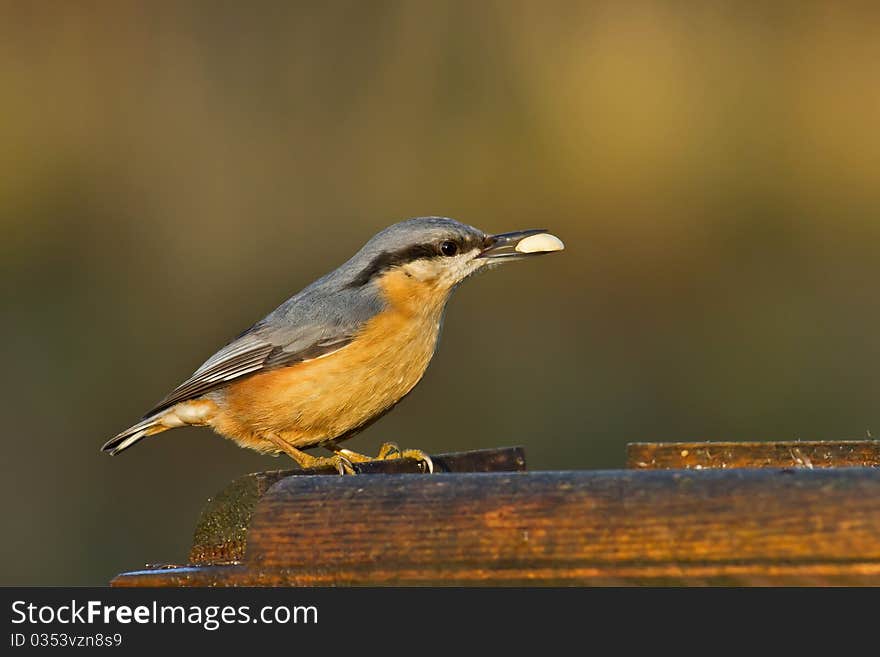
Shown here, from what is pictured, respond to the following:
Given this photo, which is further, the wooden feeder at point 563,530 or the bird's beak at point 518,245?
the bird's beak at point 518,245

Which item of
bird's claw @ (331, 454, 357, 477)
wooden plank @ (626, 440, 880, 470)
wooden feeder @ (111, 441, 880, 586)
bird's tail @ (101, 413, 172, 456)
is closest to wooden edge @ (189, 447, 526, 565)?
wooden feeder @ (111, 441, 880, 586)

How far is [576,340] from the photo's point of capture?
27.5ft

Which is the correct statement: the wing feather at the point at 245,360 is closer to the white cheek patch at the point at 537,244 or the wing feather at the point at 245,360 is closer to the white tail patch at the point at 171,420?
the white tail patch at the point at 171,420

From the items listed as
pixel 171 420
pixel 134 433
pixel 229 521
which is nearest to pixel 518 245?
pixel 171 420

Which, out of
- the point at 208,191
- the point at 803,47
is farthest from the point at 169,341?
the point at 803,47

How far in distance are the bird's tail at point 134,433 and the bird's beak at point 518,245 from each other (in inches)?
52.5

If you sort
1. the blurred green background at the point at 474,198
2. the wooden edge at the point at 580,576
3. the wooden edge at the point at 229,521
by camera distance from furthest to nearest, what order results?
the blurred green background at the point at 474,198 → the wooden edge at the point at 229,521 → the wooden edge at the point at 580,576

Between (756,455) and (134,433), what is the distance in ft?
7.87

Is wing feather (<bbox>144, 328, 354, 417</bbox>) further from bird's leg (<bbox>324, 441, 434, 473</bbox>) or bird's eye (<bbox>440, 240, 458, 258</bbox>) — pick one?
bird's eye (<bbox>440, 240, 458, 258</bbox>)

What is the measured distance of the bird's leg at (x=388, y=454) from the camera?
12.4 ft

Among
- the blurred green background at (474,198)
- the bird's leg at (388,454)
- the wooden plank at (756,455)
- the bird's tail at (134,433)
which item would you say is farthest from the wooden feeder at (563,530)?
the blurred green background at (474,198)

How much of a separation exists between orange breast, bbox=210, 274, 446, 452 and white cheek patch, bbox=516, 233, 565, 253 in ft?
1.24

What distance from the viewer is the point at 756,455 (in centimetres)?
386

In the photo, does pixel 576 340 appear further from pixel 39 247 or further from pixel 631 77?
pixel 39 247
